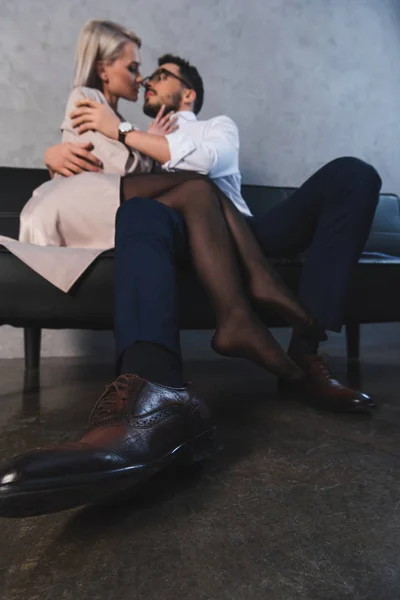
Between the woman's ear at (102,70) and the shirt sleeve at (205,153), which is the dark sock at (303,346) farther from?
the woman's ear at (102,70)

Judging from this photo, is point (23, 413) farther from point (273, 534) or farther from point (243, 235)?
point (273, 534)

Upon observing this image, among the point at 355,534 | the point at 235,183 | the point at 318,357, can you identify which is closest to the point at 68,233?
the point at 235,183

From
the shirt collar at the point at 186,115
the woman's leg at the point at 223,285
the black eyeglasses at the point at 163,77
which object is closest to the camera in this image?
the woman's leg at the point at 223,285

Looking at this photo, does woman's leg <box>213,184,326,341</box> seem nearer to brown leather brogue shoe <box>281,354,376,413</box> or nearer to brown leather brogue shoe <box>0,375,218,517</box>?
brown leather brogue shoe <box>281,354,376,413</box>

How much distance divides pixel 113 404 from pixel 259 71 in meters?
2.07

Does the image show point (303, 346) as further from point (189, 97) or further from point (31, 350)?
point (31, 350)

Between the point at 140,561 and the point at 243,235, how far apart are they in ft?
2.04

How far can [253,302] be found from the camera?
935mm

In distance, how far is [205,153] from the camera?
119 centimetres

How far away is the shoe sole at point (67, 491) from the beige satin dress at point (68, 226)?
56cm

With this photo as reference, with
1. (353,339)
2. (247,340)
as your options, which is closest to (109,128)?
(247,340)

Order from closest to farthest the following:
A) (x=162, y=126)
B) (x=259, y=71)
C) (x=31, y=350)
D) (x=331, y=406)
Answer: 1. (x=331, y=406)
2. (x=162, y=126)
3. (x=31, y=350)
4. (x=259, y=71)

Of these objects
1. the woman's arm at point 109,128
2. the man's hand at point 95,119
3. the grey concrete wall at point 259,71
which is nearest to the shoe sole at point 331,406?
the woman's arm at point 109,128

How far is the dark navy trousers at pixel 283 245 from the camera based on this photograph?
74 cm
